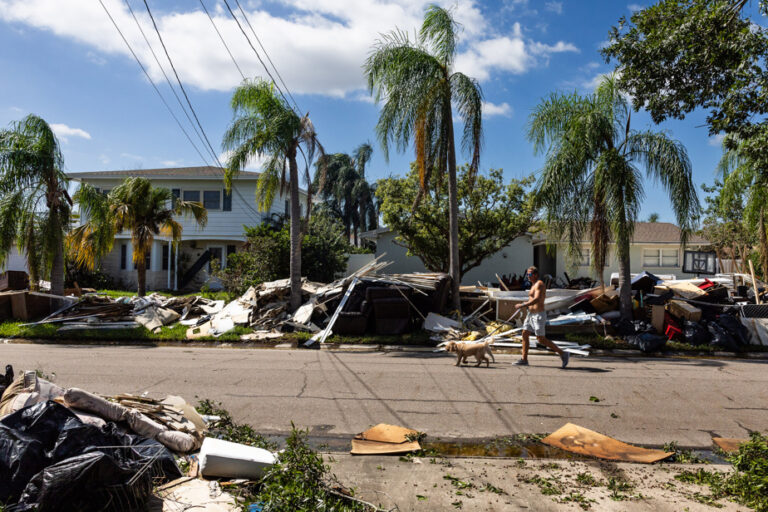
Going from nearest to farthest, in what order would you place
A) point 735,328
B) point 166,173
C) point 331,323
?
point 735,328, point 331,323, point 166,173

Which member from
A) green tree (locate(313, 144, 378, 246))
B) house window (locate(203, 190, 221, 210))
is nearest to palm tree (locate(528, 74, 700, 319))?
house window (locate(203, 190, 221, 210))

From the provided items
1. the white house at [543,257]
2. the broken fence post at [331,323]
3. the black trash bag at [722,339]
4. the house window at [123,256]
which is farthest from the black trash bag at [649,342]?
the house window at [123,256]

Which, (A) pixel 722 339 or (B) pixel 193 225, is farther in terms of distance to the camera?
(B) pixel 193 225

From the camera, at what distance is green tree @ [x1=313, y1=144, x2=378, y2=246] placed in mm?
41406

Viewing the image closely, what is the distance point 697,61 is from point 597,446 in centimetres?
534

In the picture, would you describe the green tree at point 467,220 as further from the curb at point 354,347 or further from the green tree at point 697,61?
the green tree at point 697,61

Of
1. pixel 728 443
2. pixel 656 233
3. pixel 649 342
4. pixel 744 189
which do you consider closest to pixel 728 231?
pixel 656 233

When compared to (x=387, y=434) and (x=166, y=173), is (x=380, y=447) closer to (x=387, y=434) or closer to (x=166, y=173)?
(x=387, y=434)

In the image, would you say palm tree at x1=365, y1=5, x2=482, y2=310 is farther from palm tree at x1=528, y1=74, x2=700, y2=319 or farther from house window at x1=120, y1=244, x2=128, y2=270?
house window at x1=120, y1=244, x2=128, y2=270

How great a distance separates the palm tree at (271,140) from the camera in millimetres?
14734

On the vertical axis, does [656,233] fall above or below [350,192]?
below

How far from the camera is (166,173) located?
88.3 ft

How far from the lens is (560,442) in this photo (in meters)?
5.55

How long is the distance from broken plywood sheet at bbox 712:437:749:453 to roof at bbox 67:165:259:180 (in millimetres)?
23831
